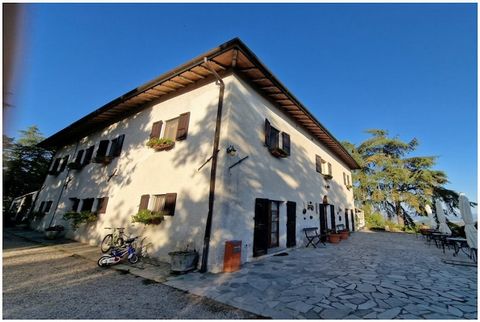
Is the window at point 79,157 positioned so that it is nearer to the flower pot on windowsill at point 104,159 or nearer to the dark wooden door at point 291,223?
the flower pot on windowsill at point 104,159

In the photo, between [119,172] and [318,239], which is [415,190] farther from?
[119,172]

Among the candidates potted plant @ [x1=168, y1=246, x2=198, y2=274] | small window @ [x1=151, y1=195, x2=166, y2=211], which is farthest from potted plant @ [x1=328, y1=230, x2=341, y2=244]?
small window @ [x1=151, y1=195, x2=166, y2=211]

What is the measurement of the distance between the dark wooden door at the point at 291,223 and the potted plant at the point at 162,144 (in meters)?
5.10

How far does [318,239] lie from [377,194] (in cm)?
1558

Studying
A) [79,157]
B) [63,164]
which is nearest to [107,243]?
[79,157]

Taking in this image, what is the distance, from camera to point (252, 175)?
7.20 metres

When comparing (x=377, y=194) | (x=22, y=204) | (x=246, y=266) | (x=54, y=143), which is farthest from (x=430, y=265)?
(x=22, y=204)

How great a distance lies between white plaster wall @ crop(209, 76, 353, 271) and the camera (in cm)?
620

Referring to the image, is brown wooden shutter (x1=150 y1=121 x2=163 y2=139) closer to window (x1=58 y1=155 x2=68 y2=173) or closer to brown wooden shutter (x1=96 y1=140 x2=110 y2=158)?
brown wooden shutter (x1=96 y1=140 x2=110 y2=158)

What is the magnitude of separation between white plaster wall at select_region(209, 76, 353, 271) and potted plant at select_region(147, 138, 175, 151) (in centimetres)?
225

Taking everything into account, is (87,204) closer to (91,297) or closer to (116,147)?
(116,147)

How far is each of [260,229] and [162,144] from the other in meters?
4.48

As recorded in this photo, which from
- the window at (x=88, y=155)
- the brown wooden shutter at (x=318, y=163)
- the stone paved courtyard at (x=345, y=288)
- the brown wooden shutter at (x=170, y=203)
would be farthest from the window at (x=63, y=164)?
the brown wooden shutter at (x=318, y=163)

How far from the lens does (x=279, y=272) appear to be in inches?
218
